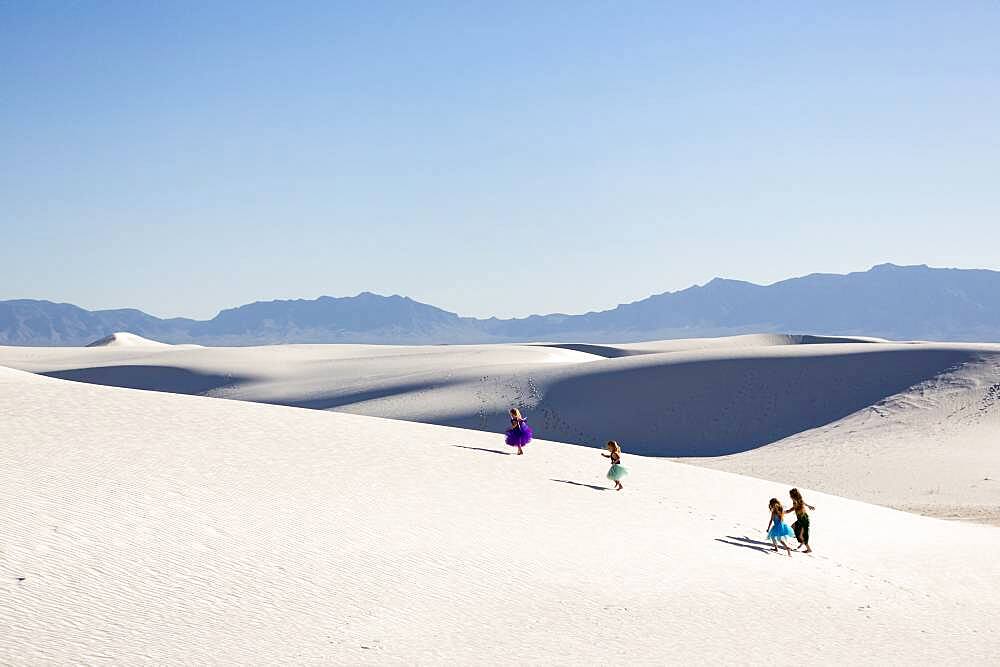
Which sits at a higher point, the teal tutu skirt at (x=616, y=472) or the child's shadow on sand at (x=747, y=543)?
the teal tutu skirt at (x=616, y=472)

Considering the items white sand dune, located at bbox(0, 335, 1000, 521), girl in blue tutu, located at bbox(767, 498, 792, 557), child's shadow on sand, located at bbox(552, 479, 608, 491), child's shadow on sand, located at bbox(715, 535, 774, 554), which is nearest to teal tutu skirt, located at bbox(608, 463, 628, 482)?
child's shadow on sand, located at bbox(552, 479, 608, 491)

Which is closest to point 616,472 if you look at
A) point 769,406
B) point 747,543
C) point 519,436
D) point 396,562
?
point 519,436

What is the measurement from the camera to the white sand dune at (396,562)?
27.9 feet

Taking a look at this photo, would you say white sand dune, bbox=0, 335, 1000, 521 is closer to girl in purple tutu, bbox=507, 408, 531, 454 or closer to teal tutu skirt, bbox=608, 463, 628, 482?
teal tutu skirt, bbox=608, 463, 628, 482

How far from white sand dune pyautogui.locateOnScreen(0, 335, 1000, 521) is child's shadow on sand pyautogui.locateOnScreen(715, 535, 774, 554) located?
429 inches

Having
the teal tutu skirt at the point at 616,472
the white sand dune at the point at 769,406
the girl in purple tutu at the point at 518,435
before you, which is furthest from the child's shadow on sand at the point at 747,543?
the white sand dune at the point at 769,406

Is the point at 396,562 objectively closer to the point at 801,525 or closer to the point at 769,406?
the point at 801,525

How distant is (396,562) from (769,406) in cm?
3509

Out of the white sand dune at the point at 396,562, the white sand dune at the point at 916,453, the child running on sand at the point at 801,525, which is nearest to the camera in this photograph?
the white sand dune at the point at 396,562

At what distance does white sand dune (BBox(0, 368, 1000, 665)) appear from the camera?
8.52 metres

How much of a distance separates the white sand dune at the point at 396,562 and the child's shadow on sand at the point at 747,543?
14cm

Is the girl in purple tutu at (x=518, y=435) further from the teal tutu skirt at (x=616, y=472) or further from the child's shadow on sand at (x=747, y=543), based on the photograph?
the child's shadow on sand at (x=747, y=543)

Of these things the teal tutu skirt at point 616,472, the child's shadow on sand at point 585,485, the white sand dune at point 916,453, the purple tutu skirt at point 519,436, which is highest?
the purple tutu skirt at point 519,436

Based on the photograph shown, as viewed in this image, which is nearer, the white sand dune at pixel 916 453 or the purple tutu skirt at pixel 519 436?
the purple tutu skirt at pixel 519 436
